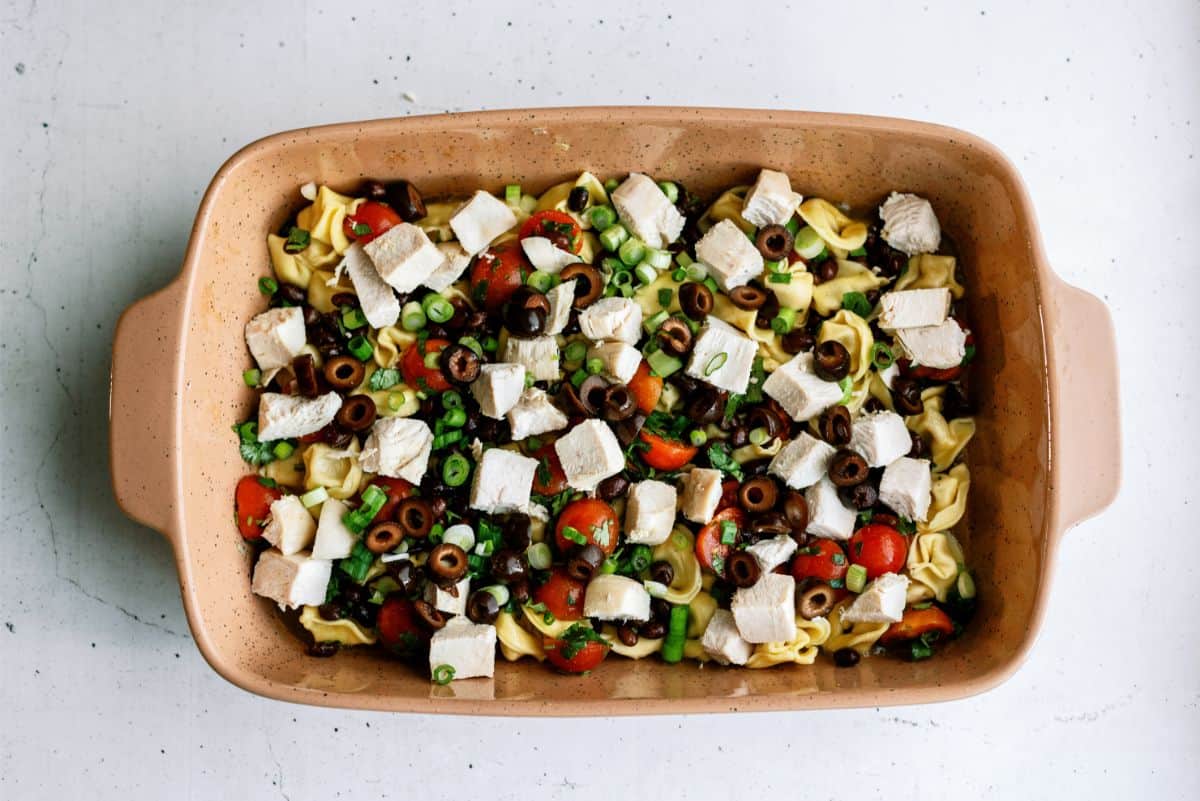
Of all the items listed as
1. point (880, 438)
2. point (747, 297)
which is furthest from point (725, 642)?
point (747, 297)

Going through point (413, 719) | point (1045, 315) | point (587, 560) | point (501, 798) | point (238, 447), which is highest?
point (1045, 315)

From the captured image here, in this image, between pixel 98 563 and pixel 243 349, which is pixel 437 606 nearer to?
pixel 243 349

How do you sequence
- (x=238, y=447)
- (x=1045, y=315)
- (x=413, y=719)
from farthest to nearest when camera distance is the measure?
(x=413, y=719), (x=238, y=447), (x=1045, y=315)

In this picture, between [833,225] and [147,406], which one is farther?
[833,225]

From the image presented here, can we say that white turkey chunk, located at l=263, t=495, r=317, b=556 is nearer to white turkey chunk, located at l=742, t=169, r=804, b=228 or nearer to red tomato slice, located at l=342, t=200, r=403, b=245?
red tomato slice, located at l=342, t=200, r=403, b=245

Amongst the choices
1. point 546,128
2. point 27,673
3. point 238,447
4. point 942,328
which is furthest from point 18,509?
point 942,328

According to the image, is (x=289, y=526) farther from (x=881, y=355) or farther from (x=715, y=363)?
(x=881, y=355)

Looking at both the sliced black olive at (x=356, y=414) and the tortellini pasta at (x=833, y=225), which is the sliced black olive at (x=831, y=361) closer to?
the tortellini pasta at (x=833, y=225)
